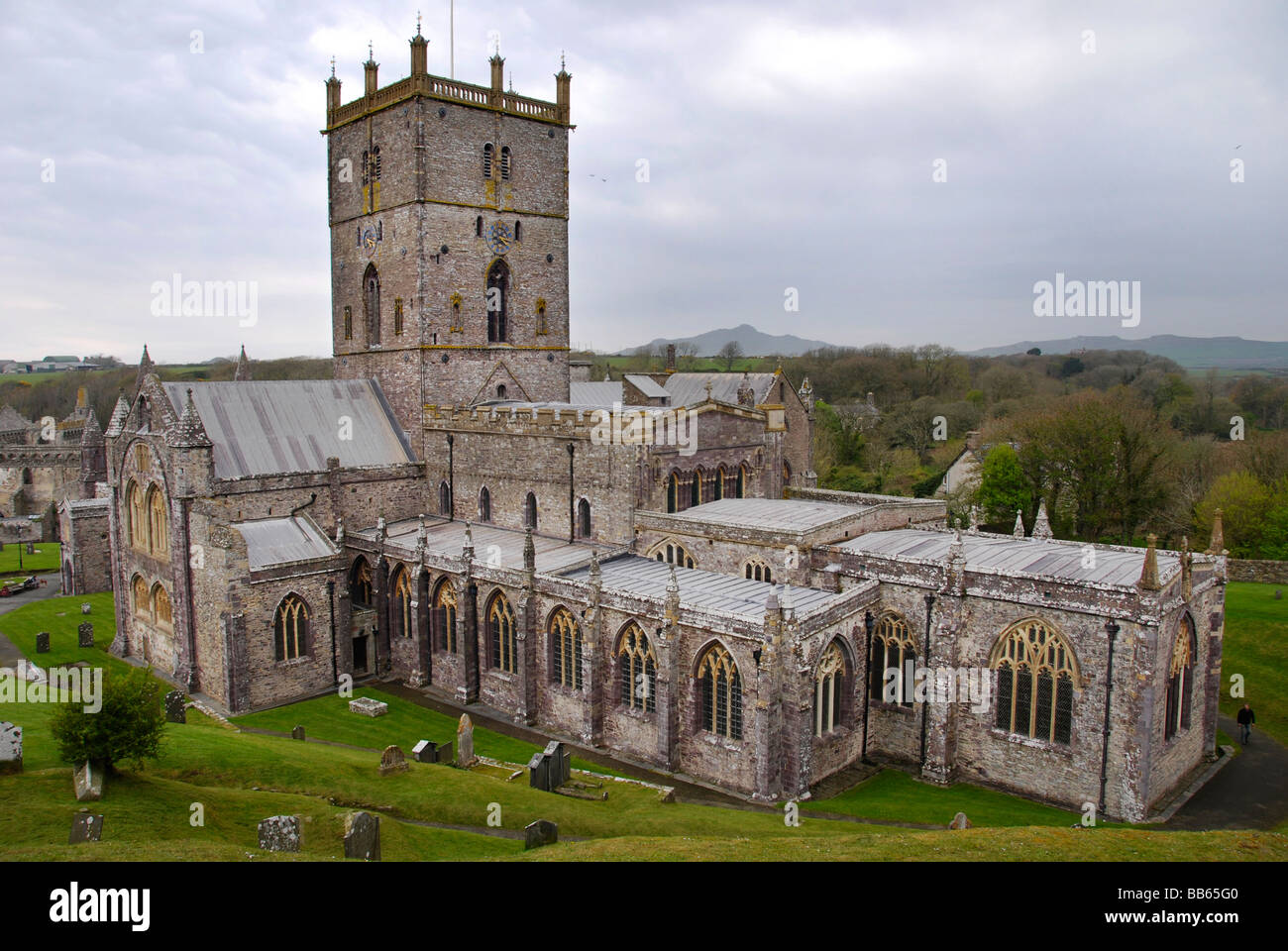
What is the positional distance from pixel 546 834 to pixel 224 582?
55.5 ft

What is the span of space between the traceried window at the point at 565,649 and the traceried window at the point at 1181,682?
16.6 metres

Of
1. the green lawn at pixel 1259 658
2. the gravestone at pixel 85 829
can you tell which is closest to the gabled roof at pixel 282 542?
the gravestone at pixel 85 829

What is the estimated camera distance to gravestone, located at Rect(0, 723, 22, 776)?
18938 millimetres

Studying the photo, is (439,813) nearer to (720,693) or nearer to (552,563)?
(720,693)

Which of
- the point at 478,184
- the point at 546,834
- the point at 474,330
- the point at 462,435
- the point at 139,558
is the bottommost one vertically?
the point at 546,834

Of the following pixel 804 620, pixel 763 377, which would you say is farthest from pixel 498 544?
pixel 763 377

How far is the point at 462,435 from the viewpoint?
36.4m

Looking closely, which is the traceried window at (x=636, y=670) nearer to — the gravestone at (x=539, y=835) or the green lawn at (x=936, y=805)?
the green lawn at (x=936, y=805)

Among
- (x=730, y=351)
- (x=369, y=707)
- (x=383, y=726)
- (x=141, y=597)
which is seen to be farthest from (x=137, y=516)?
(x=730, y=351)

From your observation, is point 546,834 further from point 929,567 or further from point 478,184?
point 478,184

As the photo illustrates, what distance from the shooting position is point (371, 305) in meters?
40.2

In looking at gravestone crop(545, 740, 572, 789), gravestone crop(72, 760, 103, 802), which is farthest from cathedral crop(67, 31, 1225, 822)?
gravestone crop(72, 760, 103, 802)

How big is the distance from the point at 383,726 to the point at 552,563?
25.3 ft

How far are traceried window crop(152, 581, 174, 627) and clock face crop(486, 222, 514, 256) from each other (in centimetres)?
1941
